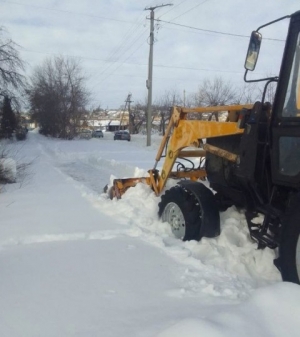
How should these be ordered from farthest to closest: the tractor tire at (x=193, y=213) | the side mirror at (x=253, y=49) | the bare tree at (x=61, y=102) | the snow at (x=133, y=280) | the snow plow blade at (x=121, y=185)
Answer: the bare tree at (x=61, y=102) → the snow plow blade at (x=121, y=185) → the tractor tire at (x=193, y=213) → the side mirror at (x=253, y=49) → the snow at (x=133, y=280)

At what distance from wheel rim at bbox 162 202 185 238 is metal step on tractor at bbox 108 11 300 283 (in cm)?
1

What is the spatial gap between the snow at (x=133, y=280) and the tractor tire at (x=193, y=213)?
0.13 m

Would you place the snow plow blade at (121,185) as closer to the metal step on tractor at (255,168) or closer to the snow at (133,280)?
the snow at (133,280)

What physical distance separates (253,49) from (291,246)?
206cm

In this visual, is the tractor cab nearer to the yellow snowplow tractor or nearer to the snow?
the yellow snowplow tractor

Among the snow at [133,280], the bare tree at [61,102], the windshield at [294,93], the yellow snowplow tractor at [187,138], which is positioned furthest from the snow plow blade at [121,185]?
the bare tree at [61,102]

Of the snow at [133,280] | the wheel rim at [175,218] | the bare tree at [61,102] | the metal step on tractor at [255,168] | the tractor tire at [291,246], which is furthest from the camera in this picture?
the bare tree at [61,102]

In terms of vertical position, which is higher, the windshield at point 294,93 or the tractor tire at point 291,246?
the windshield at point 294,93

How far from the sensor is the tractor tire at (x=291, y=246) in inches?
150

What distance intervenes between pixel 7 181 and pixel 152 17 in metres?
23.9

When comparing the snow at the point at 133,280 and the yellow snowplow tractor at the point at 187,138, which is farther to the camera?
the yellow snowplow tractor at the point at 187,138

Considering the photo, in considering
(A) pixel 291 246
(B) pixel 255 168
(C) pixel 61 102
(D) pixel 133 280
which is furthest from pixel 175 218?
(C) pixel 61 102

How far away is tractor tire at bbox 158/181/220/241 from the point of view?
5.36 meters

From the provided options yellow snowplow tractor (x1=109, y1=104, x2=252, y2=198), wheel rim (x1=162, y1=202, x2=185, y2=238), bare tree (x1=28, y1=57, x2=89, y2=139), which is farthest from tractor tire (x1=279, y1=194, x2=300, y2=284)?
bare tree (x1=28, y1=57, x2=89, y2=139)
